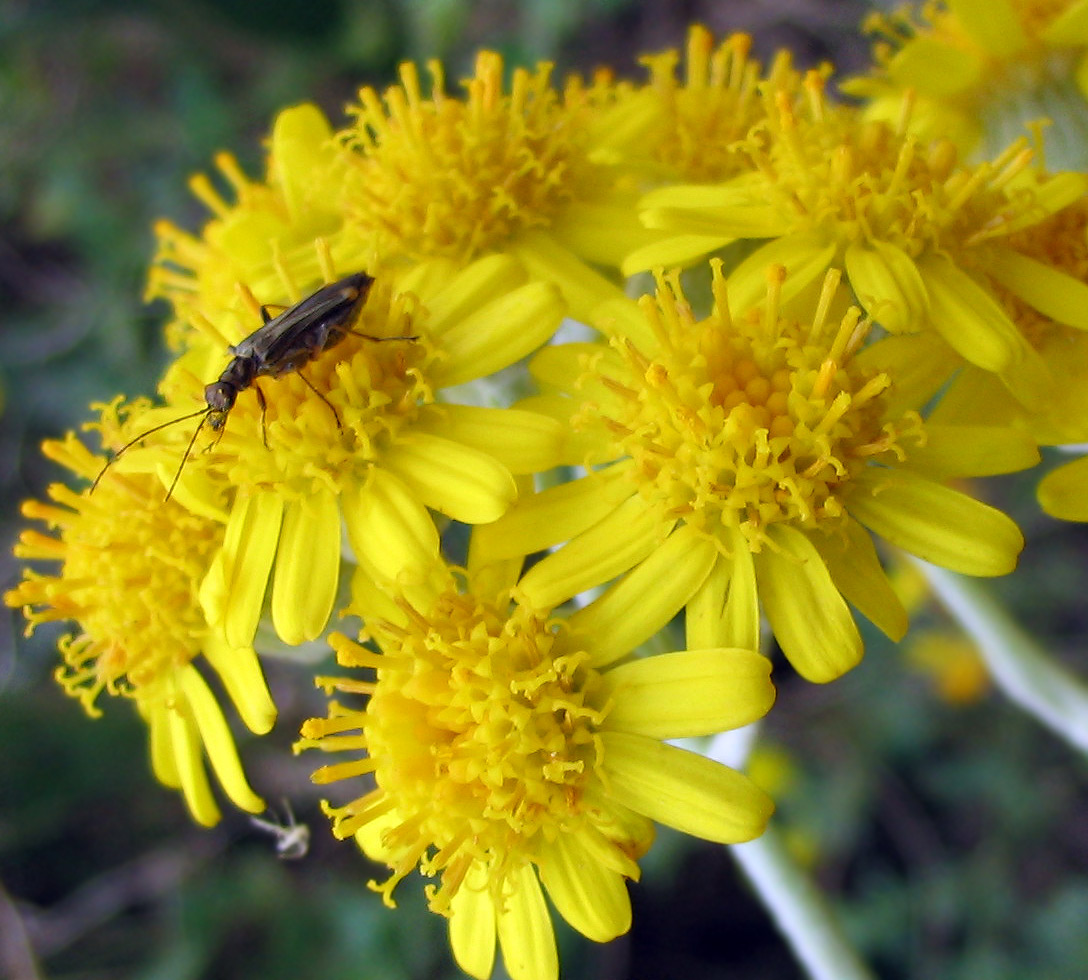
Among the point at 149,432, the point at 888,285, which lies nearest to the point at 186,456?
the point at 149,432

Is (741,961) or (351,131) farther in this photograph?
(741,961)

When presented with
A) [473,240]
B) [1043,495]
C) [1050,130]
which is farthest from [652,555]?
[1050,130]

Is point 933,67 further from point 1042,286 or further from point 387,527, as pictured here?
point 387,527

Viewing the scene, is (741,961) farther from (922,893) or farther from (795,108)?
(795,108)

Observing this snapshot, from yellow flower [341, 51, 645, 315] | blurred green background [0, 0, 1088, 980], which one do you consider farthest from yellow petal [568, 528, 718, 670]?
blurred green background [0, 0, 1088, 980]

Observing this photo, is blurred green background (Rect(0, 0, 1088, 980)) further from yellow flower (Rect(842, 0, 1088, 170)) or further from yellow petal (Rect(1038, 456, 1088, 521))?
yellow petal (Rect(1038, 456, 1088, 521))

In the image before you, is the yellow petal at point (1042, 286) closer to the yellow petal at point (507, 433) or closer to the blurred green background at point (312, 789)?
the yellow petal at point (507, 433)

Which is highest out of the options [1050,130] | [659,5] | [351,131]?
[351,131]
